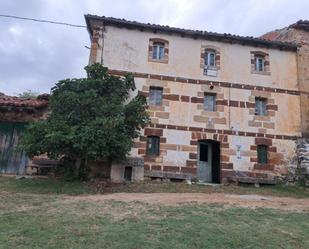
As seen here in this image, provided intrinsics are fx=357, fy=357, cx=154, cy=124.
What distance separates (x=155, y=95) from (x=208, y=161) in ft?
12.8

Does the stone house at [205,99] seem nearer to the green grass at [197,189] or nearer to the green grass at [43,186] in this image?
the green grass at [197,189]

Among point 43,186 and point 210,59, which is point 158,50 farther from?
point 43,186

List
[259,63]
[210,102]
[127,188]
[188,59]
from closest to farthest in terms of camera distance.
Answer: [127,188] < [210,102] < [188,59] < [259,63]

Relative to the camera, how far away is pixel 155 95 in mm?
16234

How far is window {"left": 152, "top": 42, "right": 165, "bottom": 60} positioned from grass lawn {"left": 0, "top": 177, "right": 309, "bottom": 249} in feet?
27.3

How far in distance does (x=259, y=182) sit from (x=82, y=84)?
861cm

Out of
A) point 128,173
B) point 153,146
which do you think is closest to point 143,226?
point 128,173

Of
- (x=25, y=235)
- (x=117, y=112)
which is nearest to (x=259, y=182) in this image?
(x=117, y=112)

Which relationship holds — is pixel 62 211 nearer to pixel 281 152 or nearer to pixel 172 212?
pixel 172 212

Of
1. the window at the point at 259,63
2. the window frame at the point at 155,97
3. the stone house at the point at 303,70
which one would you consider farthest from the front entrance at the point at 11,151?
the stone house at the point at 303,70

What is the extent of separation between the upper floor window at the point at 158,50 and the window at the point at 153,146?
3.72m

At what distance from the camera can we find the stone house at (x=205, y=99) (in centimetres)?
1573

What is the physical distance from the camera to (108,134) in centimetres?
1220

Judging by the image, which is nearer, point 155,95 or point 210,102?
point 155,95
